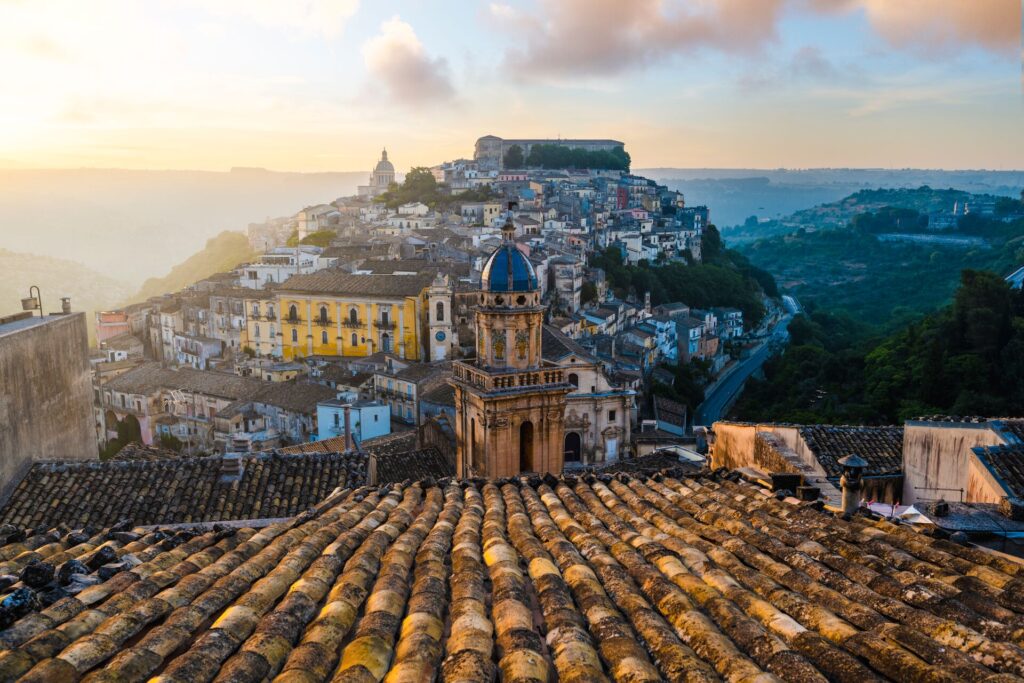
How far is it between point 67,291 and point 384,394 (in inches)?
3465

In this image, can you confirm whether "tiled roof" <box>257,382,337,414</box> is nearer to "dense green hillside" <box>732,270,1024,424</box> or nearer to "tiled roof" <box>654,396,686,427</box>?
"tiled roof" <box>654,396,686,427</box>

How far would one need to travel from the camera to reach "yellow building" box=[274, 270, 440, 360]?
137ft

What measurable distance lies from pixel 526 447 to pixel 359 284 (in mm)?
26651

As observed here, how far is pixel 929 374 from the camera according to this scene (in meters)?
32.2

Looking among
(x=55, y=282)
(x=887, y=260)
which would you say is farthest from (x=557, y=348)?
(x=55, y=282)

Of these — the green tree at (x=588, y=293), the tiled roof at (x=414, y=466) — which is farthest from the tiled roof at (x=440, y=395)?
the green tree at (x=588, y=293)

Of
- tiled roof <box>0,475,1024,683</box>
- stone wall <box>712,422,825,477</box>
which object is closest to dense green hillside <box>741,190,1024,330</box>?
stone wall <box>712,422,825,477</box>

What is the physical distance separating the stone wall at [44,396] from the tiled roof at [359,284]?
28259 mm

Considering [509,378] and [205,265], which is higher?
[509,378]

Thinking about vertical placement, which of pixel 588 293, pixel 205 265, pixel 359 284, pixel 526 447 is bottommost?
pixel 526 447

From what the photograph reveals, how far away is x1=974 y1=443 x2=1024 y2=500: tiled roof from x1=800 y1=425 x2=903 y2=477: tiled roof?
201 cm

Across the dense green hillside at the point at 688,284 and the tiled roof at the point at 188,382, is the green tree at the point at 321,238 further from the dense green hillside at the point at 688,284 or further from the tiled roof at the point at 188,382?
the tiled roof at the point at 188,382

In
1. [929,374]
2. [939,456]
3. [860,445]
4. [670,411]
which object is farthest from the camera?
[670,411]

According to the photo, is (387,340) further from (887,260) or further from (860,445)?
(887,260)
